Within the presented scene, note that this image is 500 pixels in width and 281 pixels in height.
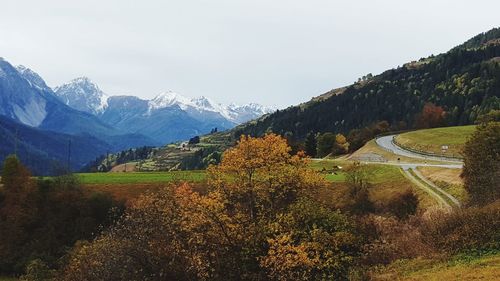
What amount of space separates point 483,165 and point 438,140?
258ft

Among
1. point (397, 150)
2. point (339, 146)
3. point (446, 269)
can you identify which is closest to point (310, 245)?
point (446, 269)

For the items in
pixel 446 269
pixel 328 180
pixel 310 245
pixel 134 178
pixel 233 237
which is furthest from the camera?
pixel 134 178

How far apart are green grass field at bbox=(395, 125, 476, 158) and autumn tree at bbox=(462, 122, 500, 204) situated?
52.7 metres

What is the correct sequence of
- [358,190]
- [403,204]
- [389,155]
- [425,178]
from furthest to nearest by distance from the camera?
1. [389,155]
2. [425,178]
3. [358,190]
4. [403,204]

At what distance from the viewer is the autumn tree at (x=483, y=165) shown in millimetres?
49500

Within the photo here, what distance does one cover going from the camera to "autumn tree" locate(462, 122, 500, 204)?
49500 millimetres

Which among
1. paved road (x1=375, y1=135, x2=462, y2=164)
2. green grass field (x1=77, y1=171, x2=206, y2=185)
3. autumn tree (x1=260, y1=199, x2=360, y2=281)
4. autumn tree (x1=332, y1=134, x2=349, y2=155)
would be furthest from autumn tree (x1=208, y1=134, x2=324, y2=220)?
autumn tree (x1=332, y1=134, x2=349, y2=155)

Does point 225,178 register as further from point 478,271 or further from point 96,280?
point 478,271

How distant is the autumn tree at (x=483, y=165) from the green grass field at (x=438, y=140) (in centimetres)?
5265

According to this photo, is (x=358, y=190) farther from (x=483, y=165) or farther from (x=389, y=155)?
(x=389, y=155)

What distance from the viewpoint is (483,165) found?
55.7m

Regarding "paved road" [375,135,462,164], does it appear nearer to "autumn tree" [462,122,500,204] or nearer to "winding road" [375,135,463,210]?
"winding road" [375,135,463,210]

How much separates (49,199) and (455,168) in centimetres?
7917

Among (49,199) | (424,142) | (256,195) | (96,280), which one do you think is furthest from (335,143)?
(96,280)
